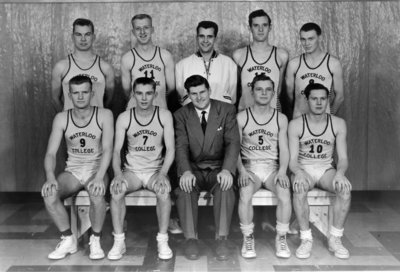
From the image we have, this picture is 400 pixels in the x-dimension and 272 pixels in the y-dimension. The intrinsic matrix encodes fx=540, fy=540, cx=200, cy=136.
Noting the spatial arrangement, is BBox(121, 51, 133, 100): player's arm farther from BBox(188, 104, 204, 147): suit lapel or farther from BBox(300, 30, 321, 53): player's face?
BBox(300, 30, 321, 53): player's face

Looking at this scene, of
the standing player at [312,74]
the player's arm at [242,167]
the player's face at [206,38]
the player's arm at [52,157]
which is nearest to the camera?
the player's arm at [52,157]

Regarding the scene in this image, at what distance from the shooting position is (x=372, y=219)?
5160mm

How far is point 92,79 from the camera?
188 inches

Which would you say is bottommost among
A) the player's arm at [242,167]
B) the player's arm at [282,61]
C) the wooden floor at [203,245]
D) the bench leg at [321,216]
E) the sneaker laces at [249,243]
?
the wooden floor at [203,245]

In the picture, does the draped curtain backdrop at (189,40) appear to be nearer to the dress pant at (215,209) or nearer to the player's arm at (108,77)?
the player's arm at (108,77)

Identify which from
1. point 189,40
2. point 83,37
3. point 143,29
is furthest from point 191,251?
point 189,40

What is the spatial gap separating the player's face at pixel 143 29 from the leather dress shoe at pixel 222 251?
1.88m

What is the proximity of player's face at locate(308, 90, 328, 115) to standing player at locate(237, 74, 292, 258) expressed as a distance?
0.27m

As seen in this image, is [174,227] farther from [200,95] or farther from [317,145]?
[317,145]

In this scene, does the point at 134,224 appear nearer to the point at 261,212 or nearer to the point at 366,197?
the point at 261,212

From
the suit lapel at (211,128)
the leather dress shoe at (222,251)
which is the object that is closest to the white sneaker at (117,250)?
the leather dress shoe at (222,251)

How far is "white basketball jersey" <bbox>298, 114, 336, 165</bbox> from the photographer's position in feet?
14.3

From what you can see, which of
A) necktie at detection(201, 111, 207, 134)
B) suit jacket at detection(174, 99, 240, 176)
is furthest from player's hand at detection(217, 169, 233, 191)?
necktie at detection(201, 111, 207, 134)

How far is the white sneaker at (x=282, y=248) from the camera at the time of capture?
13.3 feet
